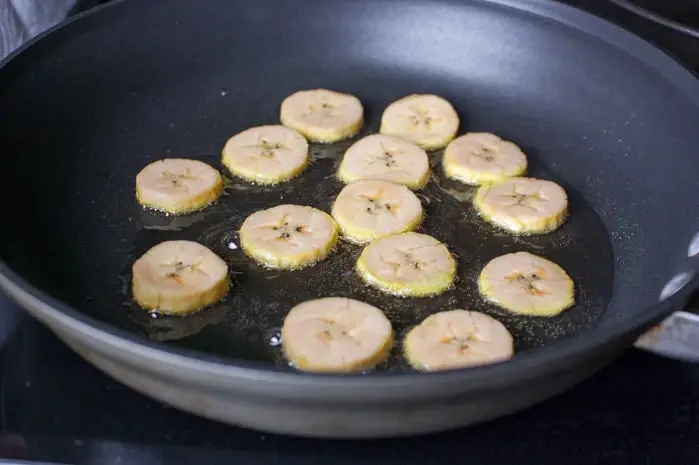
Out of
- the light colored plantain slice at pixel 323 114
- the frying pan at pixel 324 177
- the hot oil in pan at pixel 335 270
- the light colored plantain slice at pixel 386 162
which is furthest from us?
the light colored plantain slice at pixel 323 114

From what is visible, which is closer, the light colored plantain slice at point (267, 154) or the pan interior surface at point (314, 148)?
the pan interior surface at point (314, 148)

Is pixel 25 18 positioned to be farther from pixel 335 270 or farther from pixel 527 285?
pixel 527 285

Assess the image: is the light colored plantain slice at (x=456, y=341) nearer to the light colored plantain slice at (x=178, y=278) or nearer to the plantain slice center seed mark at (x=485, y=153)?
the light colored plantain slice at (x=178, y=278)

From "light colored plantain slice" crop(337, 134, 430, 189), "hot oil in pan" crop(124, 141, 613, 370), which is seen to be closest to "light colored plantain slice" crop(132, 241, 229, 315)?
"hot oil in pan" crop(124, 141, 613, 370)

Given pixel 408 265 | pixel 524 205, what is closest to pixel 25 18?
pixel 408 265

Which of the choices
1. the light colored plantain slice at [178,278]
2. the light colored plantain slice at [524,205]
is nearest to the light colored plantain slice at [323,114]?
the light colored plantain slice at [524,205]

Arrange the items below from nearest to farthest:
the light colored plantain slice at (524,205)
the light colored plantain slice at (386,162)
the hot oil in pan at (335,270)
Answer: the hot oil in pan at (335,270) → the light colored plantain slice at (524,205) → the light colored plantain slice at (386,162)
